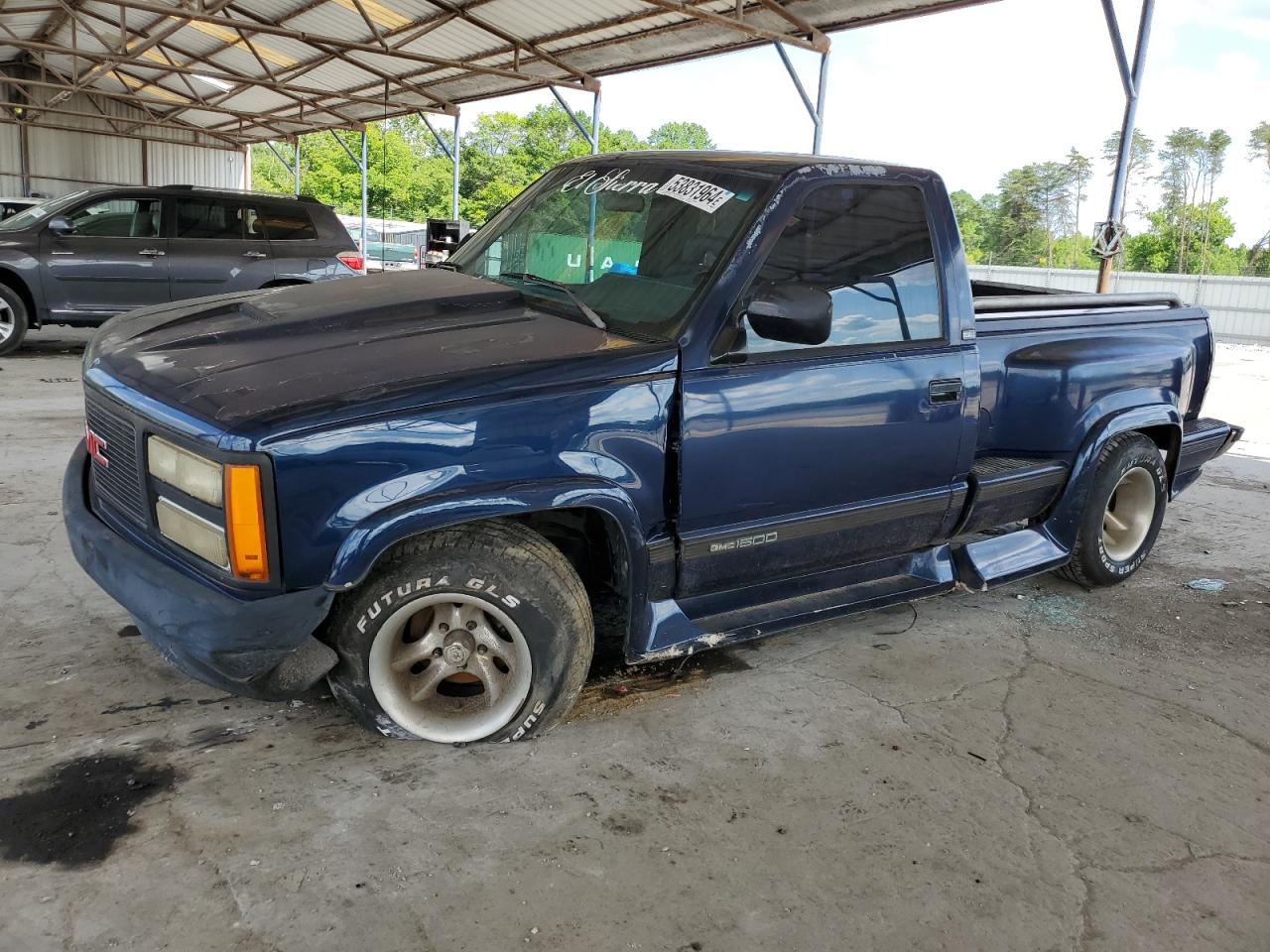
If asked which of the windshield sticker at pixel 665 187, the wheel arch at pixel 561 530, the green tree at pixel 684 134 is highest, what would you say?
the green tree at pixel 684 134

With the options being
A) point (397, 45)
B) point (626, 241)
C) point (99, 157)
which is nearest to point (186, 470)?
point (626, 241)

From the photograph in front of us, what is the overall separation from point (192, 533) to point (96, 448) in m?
0.81

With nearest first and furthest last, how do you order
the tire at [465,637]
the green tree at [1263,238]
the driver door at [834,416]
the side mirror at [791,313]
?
the tire at [465,637], the side mirror at [791,313], the driver door at [834,416], the green tree at [1263,238]

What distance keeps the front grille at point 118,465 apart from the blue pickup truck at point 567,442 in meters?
0.02

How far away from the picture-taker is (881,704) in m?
3.55

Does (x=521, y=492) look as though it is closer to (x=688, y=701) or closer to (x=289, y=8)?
(x=688, y=701)

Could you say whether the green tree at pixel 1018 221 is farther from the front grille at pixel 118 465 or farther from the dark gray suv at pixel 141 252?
the front grille at pixel 118 465

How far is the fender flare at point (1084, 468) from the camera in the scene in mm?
4434

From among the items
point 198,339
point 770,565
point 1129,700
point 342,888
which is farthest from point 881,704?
point 198,339

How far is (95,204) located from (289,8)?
26.7 ft

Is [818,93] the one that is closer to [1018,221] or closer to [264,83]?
[264,83]

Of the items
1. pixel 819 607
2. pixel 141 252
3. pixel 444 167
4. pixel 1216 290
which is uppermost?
pixel 444 167

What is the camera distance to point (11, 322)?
10117mm

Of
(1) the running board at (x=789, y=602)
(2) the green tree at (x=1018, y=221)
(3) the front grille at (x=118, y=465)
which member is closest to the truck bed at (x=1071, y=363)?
(1) the running board at (x=789, y=602)
